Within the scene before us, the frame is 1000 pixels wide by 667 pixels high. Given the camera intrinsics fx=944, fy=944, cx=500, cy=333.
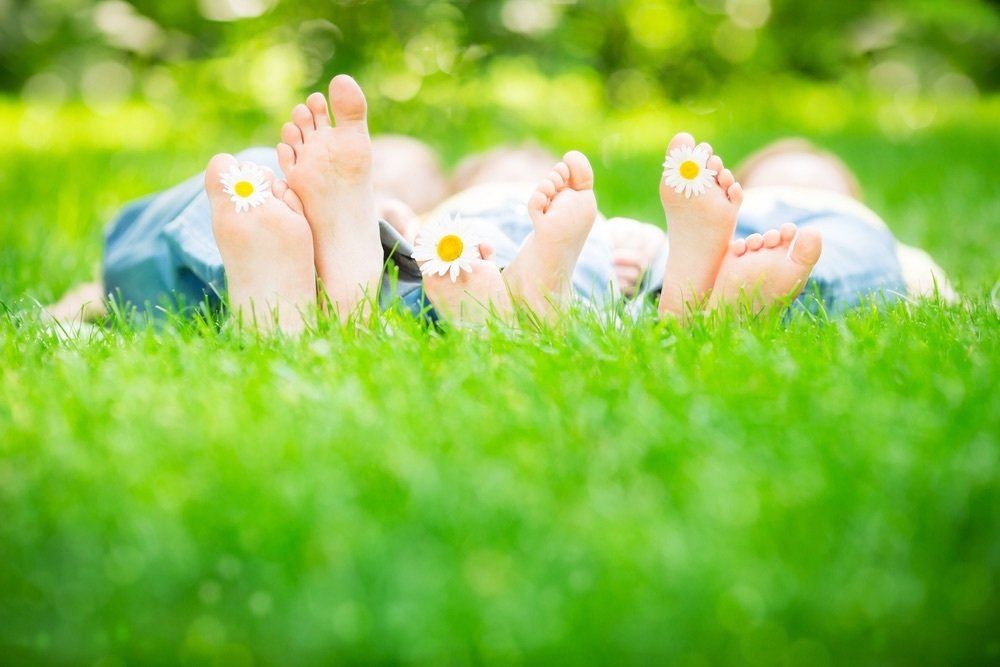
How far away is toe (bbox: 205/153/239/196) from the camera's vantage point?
1338mm

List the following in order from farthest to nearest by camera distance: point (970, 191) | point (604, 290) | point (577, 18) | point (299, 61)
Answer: point (577, 18) < point (299, 61) < point (970, 191) < point (604, 290)

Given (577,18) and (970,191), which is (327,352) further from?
(577,18)

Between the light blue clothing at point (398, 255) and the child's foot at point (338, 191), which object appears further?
the light blue clothing at point (398, 255)

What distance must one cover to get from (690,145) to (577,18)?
125 inches

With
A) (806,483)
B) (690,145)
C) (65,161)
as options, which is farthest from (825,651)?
(65,161)

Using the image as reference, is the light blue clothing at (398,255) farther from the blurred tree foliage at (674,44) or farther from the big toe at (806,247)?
the blurred tree foliage at (674,44)

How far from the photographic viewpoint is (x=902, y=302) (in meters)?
1.44

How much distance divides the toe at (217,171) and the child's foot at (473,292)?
1.06 ft

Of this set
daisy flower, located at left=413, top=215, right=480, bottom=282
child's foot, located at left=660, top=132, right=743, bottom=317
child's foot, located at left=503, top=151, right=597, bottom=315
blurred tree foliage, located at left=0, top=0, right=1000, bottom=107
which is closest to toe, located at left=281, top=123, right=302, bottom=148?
daisy flower, located at left=413, top=215, right=480, bottom=282

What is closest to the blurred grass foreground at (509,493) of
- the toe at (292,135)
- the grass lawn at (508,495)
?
the grass lawn at (508,495)

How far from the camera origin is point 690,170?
1.38m

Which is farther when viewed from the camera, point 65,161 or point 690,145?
point 65,161

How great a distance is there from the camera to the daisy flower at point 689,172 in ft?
4.50

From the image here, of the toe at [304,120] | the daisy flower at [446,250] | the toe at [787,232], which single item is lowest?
the daisy flower at [446,250]
